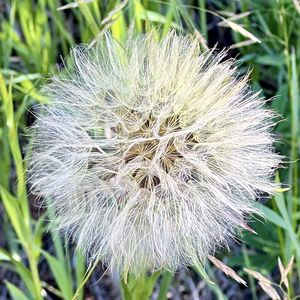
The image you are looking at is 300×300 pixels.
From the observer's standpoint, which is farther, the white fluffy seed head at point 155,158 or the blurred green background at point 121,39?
the blurred green background at point 121,39

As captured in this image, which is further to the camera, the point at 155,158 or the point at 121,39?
the point at 121,39

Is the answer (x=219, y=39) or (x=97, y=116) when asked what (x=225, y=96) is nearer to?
(x=97, y=116)

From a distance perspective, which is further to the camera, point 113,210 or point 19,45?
point 19,45

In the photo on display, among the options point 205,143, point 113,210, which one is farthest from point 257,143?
point 113,210

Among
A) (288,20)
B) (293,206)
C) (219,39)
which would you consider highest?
(288,20)
